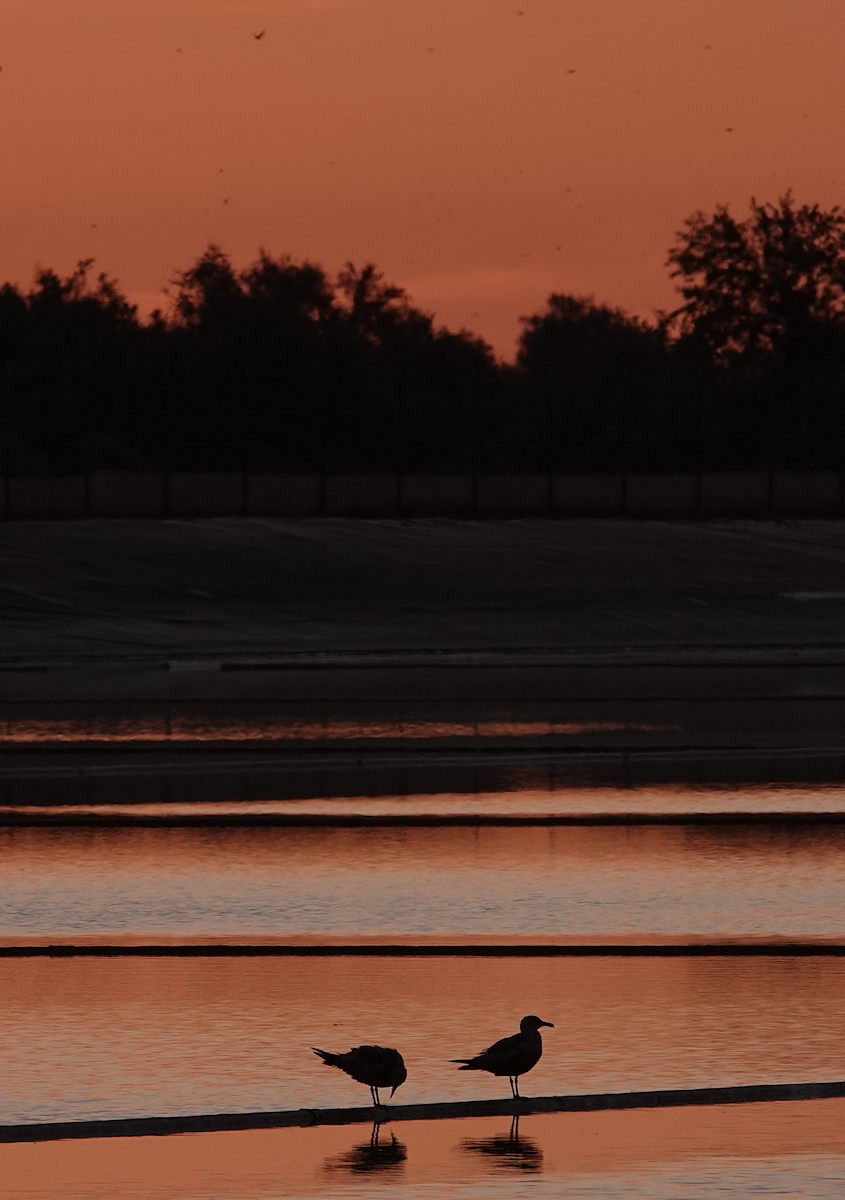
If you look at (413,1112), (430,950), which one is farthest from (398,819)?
(413,1112)

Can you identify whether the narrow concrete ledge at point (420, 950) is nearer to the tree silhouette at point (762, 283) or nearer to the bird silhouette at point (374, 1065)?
the bird silhouette at point (374, 1065)

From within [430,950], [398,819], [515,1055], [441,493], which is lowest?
[398,819]

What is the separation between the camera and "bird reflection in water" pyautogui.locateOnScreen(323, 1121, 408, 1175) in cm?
764

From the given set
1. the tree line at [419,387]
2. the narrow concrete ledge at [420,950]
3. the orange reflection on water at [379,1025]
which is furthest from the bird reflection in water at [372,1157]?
the tree line at [419,387]

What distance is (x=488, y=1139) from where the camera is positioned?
8.05 meters

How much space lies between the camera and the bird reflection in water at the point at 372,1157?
25.1ft

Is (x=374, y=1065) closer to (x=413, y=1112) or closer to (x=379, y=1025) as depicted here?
(x=413, y=1112)

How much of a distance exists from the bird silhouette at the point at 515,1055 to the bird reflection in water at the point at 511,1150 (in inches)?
7.6

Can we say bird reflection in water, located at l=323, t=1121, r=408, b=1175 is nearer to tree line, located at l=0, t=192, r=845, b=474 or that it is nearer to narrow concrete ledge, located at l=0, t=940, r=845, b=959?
narrow concrete ledge, located at l=0, t=940, r=845, b=959

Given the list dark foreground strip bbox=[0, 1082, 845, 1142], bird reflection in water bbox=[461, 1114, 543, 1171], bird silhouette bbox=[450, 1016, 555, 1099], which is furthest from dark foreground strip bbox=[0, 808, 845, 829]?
bird reflection in water bbox=[461, 1114, 543, 1171]

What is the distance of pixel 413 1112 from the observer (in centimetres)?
837

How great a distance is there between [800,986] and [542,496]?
6344 cm

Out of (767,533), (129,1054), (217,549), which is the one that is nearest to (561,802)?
A: (129,1054)

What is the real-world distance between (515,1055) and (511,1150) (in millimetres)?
442
